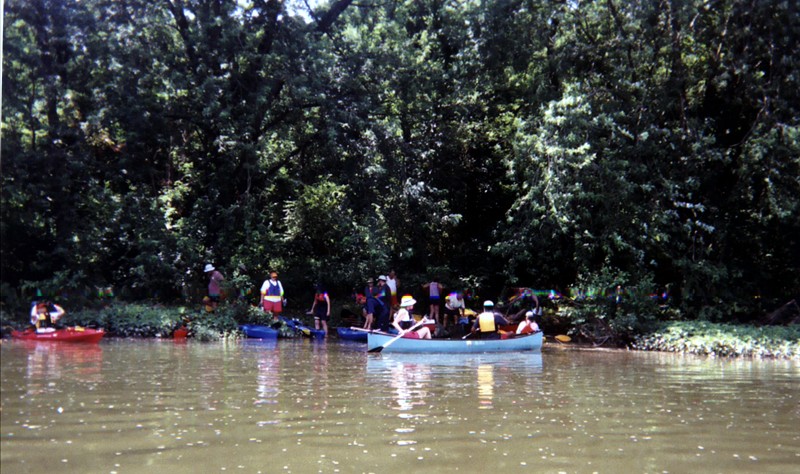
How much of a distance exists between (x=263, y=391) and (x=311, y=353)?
21.7 ft

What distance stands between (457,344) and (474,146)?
11.1 meters

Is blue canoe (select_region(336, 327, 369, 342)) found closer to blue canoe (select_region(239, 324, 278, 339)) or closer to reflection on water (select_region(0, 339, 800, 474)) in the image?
blue canoe (select_region(239, 324, 278, 339))

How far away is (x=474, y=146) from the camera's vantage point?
2731 cm

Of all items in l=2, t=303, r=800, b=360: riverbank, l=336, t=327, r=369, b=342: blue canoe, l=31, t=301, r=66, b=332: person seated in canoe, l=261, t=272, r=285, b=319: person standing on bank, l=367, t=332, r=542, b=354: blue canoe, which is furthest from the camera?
l=261, t=272, r=285, b=319: person standing on bank

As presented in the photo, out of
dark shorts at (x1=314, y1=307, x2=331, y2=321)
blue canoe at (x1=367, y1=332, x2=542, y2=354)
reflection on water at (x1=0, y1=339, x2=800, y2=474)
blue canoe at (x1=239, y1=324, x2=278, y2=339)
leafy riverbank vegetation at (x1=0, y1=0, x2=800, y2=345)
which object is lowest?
reflection on water at (x1=0, y1=339, x2=800, y2=474)

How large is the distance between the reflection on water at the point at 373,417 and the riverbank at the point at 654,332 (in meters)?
4.37

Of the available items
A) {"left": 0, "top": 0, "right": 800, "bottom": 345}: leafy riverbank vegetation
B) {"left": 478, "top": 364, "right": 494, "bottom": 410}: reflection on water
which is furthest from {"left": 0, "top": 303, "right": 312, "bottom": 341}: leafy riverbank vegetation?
{"left": 478, "top": 364, "right": 494, "bottom": 410}: reflection on water

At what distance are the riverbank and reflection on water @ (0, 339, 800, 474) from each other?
4.37 meters

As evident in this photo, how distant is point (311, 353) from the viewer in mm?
17016

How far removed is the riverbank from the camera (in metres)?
18.5

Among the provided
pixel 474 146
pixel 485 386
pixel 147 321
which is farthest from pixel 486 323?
pixel 474 146

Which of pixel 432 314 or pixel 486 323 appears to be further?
pixel 432 314

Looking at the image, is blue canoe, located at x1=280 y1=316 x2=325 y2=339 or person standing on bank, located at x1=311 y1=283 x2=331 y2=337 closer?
blue canoe, located at x1=280 y1=316 x2=325 y2=339

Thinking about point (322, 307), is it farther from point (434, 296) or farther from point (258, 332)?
point (434, 296)
